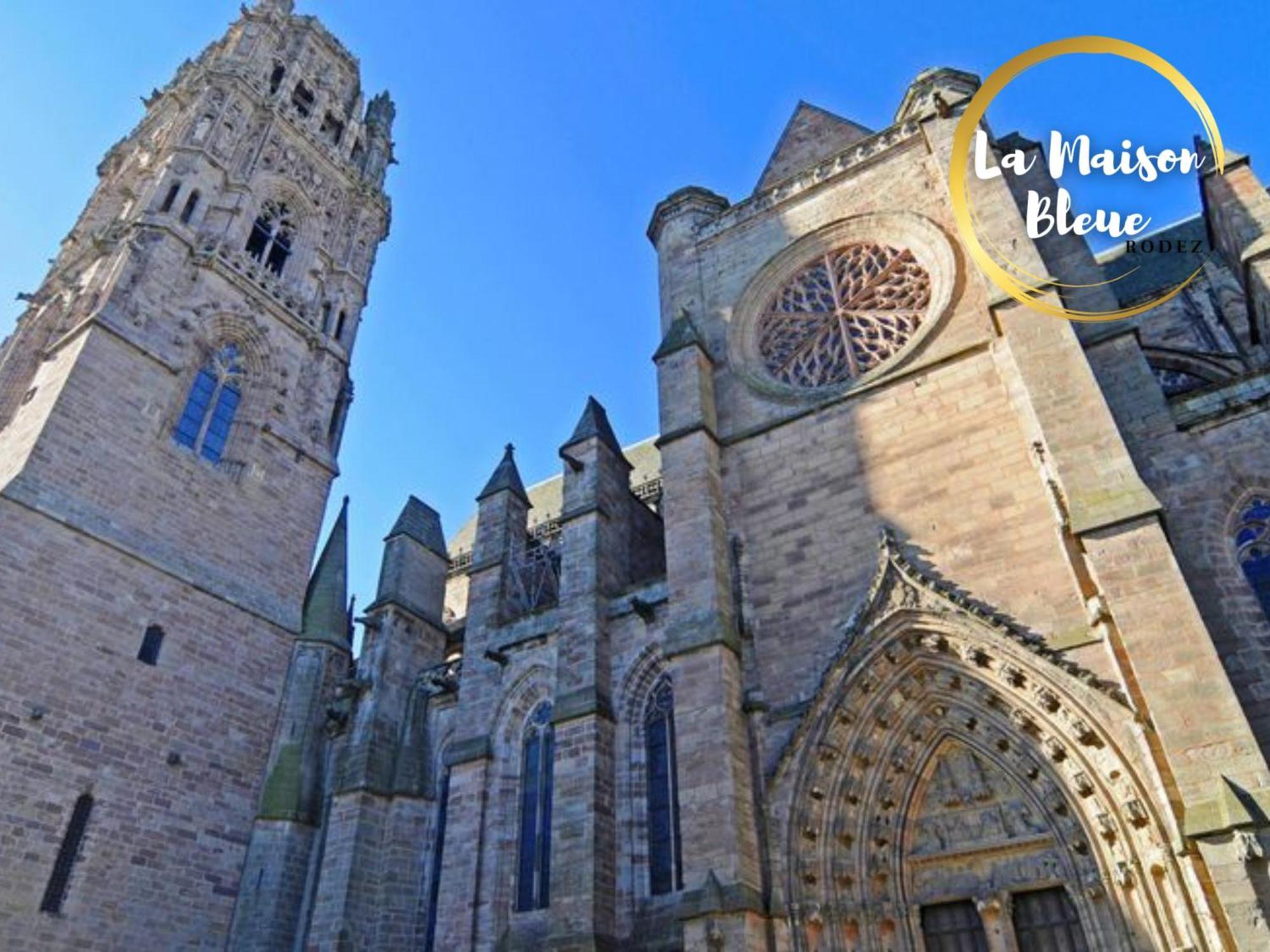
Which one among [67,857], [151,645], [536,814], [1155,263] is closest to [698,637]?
[536,814]

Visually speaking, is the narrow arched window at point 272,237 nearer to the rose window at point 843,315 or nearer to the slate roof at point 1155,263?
the rose window at point 843,315

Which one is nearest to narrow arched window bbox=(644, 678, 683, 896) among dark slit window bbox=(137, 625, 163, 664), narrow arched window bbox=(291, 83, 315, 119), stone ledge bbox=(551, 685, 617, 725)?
stone ledge bbox=(551, 685, 617, 725)

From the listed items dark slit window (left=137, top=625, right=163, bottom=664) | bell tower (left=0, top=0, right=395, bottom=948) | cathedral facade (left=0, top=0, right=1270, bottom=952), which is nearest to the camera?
cathedral facade (left=0, top=0, right=1270, bottom=952)

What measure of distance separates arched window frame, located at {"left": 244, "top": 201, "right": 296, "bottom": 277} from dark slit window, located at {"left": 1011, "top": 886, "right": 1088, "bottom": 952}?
65.7ft

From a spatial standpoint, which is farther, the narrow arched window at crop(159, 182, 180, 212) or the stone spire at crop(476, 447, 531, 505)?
the narrow arched window at crop(159, 182, 180, 212)

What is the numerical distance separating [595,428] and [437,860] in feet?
22.0

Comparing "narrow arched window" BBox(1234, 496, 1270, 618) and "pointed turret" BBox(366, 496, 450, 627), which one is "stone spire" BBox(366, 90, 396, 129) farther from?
"narrow arched window" BBox(1234, 496, 1270, 618)

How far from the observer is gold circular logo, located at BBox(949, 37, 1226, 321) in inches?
392

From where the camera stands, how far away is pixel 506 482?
51.0 ft

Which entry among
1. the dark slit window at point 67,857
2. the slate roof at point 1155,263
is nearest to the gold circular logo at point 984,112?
the slate roof at point 1155,263

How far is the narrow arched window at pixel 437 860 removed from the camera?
12.4m

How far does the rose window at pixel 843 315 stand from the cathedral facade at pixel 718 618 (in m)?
0.07

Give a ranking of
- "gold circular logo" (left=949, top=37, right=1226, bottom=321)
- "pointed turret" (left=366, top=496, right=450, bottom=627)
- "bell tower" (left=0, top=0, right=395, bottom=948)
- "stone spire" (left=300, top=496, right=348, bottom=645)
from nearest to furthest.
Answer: "gold circular logo" (left=949, top=37, right=1226, bottom=321) < "bell tower" (left=0, top=0, right=395, bottom=948) < "pointed turret" (left=366, top=496, right=450, bottom=627) < "stone spire" (left=300, top=496, right=348, bottom=645)

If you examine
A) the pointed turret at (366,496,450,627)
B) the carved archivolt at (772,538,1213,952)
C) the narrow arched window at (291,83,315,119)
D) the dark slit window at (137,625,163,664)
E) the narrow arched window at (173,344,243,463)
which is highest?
the narrow arched window at (291,83,315,119)
